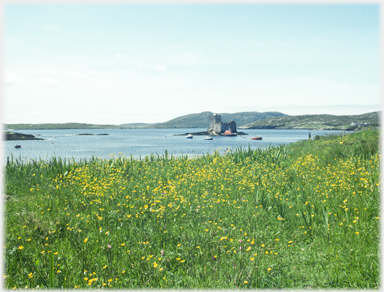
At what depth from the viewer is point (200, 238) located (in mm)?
4621

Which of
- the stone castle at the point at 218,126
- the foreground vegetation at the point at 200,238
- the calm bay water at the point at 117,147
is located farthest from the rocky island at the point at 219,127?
the foreground vegetation at the point at 200,238

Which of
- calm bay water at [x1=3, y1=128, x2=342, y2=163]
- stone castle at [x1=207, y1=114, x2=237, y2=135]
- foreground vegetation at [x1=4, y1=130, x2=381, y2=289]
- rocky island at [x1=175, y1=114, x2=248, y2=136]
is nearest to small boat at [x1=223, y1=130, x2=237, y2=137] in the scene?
rocky island at [x1=175, y1=114, x2=248, y2=136]

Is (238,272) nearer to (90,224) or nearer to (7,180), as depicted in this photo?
(90,224)

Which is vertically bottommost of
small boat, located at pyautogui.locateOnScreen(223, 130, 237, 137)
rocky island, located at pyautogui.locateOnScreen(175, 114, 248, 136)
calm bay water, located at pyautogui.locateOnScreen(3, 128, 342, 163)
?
calm bay water, located at pyautogui.locateOnScreen(3, 128, 342, 163)

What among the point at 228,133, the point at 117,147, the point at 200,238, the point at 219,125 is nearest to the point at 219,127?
the point at 219,125

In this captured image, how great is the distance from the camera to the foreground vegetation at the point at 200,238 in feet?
12.0

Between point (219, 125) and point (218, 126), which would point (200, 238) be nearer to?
point (218, 126)

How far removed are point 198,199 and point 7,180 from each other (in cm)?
722

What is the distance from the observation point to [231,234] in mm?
4820

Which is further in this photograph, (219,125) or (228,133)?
(219,125)

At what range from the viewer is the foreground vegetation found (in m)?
3.66

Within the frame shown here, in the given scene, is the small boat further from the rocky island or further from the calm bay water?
the calm bay water

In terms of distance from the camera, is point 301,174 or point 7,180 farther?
point 7,180

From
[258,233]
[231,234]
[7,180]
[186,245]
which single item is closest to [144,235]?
[186,245]
